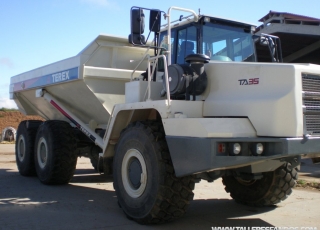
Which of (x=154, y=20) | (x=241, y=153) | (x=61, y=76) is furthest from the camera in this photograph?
(x=61, y=76)

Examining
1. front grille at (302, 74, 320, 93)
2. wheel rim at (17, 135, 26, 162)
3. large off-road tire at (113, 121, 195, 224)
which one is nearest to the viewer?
front grille at (302, 74, 320, 93)

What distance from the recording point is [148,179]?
5.00 m

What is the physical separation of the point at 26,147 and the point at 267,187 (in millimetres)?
5550

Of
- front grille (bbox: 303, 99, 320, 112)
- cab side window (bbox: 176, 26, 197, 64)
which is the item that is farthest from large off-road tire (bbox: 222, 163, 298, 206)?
cab side window (bbox: 176, 26, 197, 64)

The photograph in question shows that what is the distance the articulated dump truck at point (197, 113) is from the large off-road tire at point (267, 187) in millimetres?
16

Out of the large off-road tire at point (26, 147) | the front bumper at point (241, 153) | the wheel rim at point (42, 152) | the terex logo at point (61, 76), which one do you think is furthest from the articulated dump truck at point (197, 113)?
the large off-road tire at point (26, 147)

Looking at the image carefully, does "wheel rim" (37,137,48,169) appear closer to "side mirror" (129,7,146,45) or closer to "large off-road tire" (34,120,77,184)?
"large off-road tire" (34,120,77,184)

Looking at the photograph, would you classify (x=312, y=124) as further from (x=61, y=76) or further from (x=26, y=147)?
(x=26, y=147)

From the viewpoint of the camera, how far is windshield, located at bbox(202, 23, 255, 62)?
5738 mm

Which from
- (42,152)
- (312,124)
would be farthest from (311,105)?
(42,152)

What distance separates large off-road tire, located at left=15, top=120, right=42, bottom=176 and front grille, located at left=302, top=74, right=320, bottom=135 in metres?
6.44

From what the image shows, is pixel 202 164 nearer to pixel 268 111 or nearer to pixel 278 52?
pixel 268 111

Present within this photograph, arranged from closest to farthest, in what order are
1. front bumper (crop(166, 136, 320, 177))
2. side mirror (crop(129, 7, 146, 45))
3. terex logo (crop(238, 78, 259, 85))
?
front bumper (crop(166, 136, 320, 177))
terex logo (crop(238, 78, 259, 85))
side mirror (crop(129, 7, 146, 45))

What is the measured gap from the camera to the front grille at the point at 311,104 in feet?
14.6
